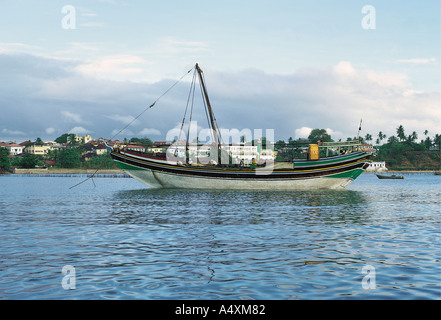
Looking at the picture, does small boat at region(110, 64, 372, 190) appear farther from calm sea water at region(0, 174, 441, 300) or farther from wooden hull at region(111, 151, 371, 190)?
calm sea water at region(0, 174, 441, 300)

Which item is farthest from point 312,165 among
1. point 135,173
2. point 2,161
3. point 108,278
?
point 2,161

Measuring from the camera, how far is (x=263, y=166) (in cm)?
5009

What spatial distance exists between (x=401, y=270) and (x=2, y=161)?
168179mm

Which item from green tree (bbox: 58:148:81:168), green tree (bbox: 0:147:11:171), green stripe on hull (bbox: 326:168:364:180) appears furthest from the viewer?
green tree (bbox: 58:148:81:168)

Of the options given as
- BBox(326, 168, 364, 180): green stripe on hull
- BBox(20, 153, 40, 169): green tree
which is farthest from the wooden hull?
BBox(20, 153, 40, 169): green tree

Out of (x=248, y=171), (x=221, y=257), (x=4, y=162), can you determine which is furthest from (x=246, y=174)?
(x=4, y=162)

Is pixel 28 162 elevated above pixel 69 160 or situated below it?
below

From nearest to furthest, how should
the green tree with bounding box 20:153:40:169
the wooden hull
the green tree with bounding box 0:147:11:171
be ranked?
the wooden hull
the green tree with bounding box 0:147:11:171
the green tree with bounding box 20:153:40:169

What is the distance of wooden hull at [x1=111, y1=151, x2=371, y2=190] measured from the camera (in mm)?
49188

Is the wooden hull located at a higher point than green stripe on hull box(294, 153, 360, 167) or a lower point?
lower

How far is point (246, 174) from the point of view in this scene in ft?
161

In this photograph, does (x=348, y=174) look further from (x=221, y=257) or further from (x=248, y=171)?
(x=221, y=257)

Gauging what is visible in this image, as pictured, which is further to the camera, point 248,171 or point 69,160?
point 69,160
